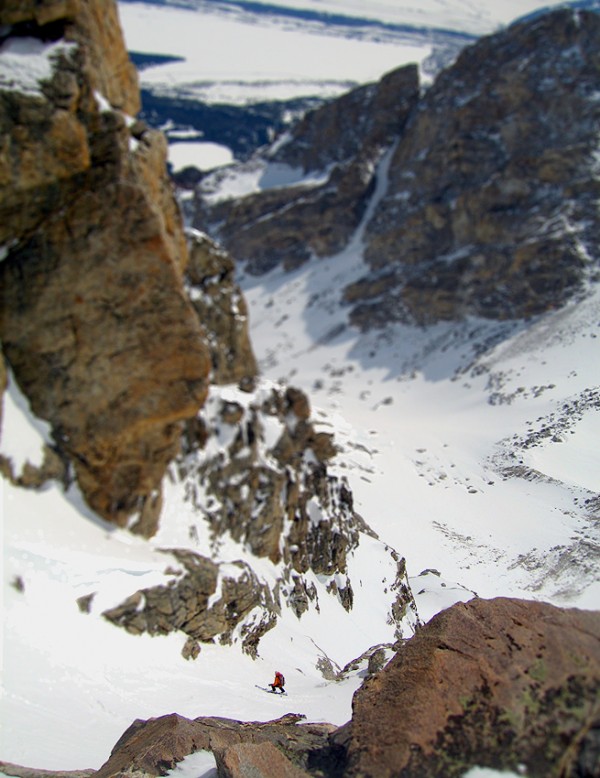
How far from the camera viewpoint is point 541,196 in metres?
46.9

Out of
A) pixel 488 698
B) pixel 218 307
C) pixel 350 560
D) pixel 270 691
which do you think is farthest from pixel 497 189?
pixel 488 698

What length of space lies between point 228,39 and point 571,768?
185879 millimetres

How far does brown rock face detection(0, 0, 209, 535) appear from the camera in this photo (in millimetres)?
12719

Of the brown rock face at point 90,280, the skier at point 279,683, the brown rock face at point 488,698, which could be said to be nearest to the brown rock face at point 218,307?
the brown rock face at point 90,280

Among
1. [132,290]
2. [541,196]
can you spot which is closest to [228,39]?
[541,196]

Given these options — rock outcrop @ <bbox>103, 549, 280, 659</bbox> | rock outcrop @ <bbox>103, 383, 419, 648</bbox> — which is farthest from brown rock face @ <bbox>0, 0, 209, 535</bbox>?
rock outcrop @ <bbox>103, 549, 280, 659</bbox>

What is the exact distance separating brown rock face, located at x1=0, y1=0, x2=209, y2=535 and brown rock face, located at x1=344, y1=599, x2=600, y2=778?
11292 millimetres

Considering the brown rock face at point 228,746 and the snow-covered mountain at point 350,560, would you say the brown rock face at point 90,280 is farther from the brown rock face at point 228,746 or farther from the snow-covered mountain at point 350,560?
the brown rock face at point 228,746

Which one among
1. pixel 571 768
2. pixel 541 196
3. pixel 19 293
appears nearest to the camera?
pixel 571 768

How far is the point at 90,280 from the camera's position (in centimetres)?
1413

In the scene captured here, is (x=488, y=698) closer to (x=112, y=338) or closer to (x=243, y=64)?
(x=112, y=338)

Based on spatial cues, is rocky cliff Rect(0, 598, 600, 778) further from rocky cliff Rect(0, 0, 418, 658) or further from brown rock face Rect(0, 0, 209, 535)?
brown rock face Rect(0, 0, 209, 535)

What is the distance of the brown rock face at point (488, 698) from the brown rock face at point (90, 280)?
11292mm

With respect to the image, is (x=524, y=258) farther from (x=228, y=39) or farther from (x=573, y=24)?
(x=228, y=39)
